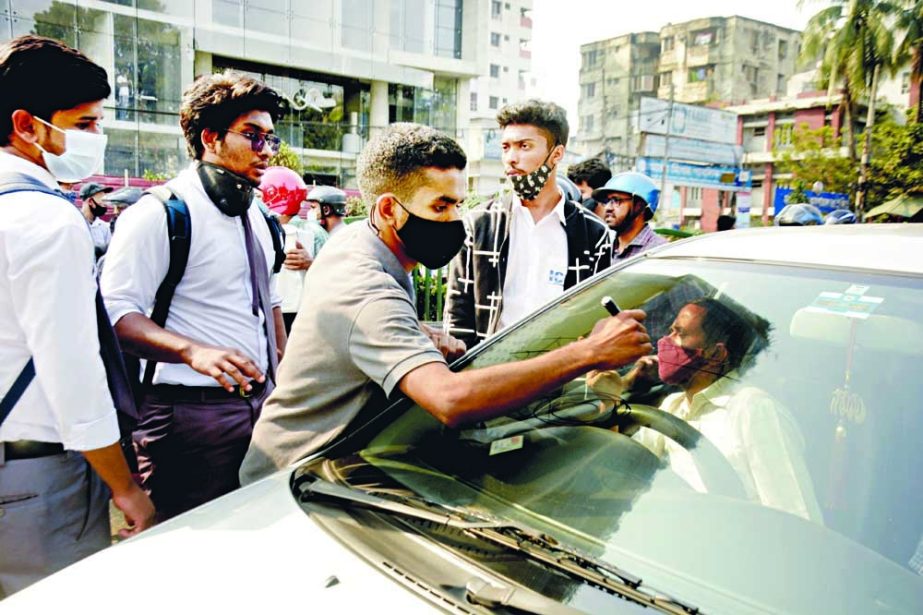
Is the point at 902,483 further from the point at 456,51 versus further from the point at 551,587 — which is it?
the point at 456,51

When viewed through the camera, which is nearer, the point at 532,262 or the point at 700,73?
the point at 532,262

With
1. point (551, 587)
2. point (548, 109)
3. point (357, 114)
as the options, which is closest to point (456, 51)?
point (357, 114)

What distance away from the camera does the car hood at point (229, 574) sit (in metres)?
1.30

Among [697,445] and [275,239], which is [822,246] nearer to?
[697,445]

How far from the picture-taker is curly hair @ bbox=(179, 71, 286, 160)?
2.47 metres

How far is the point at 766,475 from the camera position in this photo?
4.94 feet

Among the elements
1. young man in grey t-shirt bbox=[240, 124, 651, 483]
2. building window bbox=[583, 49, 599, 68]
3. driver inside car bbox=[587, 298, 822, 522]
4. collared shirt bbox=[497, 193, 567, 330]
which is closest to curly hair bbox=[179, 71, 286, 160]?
young man in grey t-shirt bbox=[240, 124, 651, 483]

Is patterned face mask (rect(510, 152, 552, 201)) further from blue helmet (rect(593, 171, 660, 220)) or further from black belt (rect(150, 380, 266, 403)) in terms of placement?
blue helmet (rect(593, 171, 660, 220))

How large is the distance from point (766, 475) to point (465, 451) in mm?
668

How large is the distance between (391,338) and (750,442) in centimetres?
81

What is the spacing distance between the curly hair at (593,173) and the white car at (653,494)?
4.47m

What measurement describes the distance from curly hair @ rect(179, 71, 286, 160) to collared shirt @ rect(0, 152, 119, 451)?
74 centimetres

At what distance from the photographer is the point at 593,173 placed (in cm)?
638

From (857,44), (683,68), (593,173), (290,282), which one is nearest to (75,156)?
(290,282)
